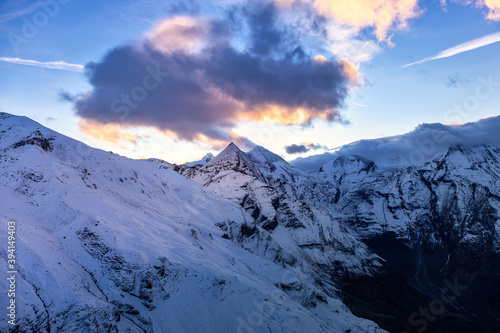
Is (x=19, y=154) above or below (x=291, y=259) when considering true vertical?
above

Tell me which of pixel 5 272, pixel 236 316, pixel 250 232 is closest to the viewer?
pixel 5 272

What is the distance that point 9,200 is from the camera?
2645 inches

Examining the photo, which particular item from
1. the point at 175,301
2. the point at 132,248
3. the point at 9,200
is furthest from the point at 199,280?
the point at 9,200

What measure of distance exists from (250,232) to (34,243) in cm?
11386

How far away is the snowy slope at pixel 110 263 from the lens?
50.1m

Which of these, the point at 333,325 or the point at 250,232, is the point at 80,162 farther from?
the point at 333,325

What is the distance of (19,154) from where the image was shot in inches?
3391

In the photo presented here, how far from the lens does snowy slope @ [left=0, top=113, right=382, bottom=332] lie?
5006 centimetres

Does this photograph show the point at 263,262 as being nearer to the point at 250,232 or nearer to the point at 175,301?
the point at 250,232

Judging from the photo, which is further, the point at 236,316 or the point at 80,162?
the point at 80,162

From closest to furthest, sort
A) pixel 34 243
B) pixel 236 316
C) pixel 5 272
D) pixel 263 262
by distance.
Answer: pixel 5 272 → pixel 34 243 → pixel 236 316 → pixel 263 262

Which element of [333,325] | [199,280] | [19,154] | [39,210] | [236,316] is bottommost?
[333,325]

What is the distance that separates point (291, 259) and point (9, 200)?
455 ft

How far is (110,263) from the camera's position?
206ft
